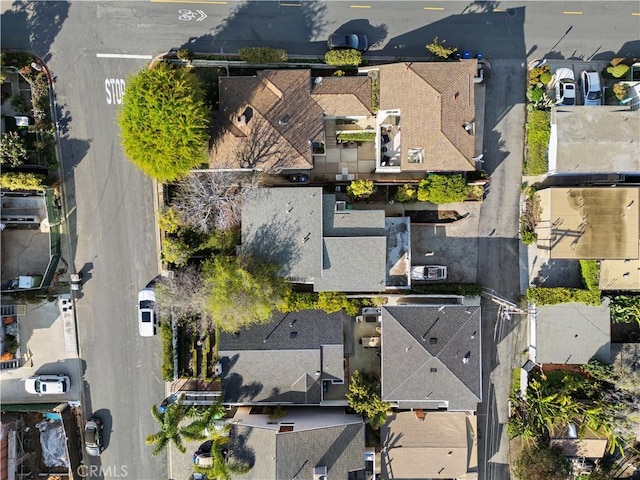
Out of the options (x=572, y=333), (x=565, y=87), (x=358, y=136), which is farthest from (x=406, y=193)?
(x=572, y=333)

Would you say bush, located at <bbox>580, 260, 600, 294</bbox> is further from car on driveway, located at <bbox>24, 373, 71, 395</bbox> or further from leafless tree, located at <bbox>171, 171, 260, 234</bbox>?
car on driveway, located at <bbox>24, 373, 71, 395</bbox>

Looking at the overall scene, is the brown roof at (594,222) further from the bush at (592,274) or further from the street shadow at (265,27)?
the street shadow at (265,27)

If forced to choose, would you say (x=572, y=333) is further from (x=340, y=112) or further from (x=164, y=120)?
(x=164, y=120)

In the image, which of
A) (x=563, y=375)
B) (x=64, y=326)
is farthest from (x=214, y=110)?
(x=563, y=375)

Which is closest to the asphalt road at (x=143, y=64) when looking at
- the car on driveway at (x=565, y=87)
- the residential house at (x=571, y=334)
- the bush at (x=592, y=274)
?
the car on driveway at (x=565, y=87)

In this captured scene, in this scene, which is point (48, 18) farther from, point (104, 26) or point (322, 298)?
point (322, 298)

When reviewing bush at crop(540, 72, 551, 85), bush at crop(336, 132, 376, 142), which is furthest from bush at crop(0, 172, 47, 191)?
bush at crop(540, 72, 551, 85)
